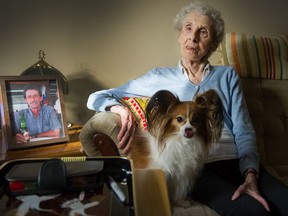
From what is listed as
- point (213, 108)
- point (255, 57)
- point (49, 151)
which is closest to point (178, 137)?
point (213, 108)

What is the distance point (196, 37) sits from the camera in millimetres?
1001

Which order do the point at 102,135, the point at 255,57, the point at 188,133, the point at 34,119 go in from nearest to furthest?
the point at 188,133
the point at 102,135
the point at 34,119
the point at 255,57

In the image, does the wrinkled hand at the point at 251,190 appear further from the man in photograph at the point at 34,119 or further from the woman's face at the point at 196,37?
the man in photograph at the point at 34,119

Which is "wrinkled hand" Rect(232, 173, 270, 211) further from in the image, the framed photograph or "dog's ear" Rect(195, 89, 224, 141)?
the framed photograph

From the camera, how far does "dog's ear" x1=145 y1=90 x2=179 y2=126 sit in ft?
2.91

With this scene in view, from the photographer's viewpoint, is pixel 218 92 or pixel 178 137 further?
pixel 218 92

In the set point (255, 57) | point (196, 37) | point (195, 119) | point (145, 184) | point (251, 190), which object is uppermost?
point (196, 37)

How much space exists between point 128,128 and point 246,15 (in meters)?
1.13

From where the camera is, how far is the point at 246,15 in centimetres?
156

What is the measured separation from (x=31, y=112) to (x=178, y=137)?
61cm

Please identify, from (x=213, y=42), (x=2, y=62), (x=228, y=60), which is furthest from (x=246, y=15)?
(x=2, y=62)

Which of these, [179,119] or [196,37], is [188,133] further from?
[196,37]

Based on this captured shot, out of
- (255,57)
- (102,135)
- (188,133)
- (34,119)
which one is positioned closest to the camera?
(188,133)

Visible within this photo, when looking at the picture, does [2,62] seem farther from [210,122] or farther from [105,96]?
[210,122]
